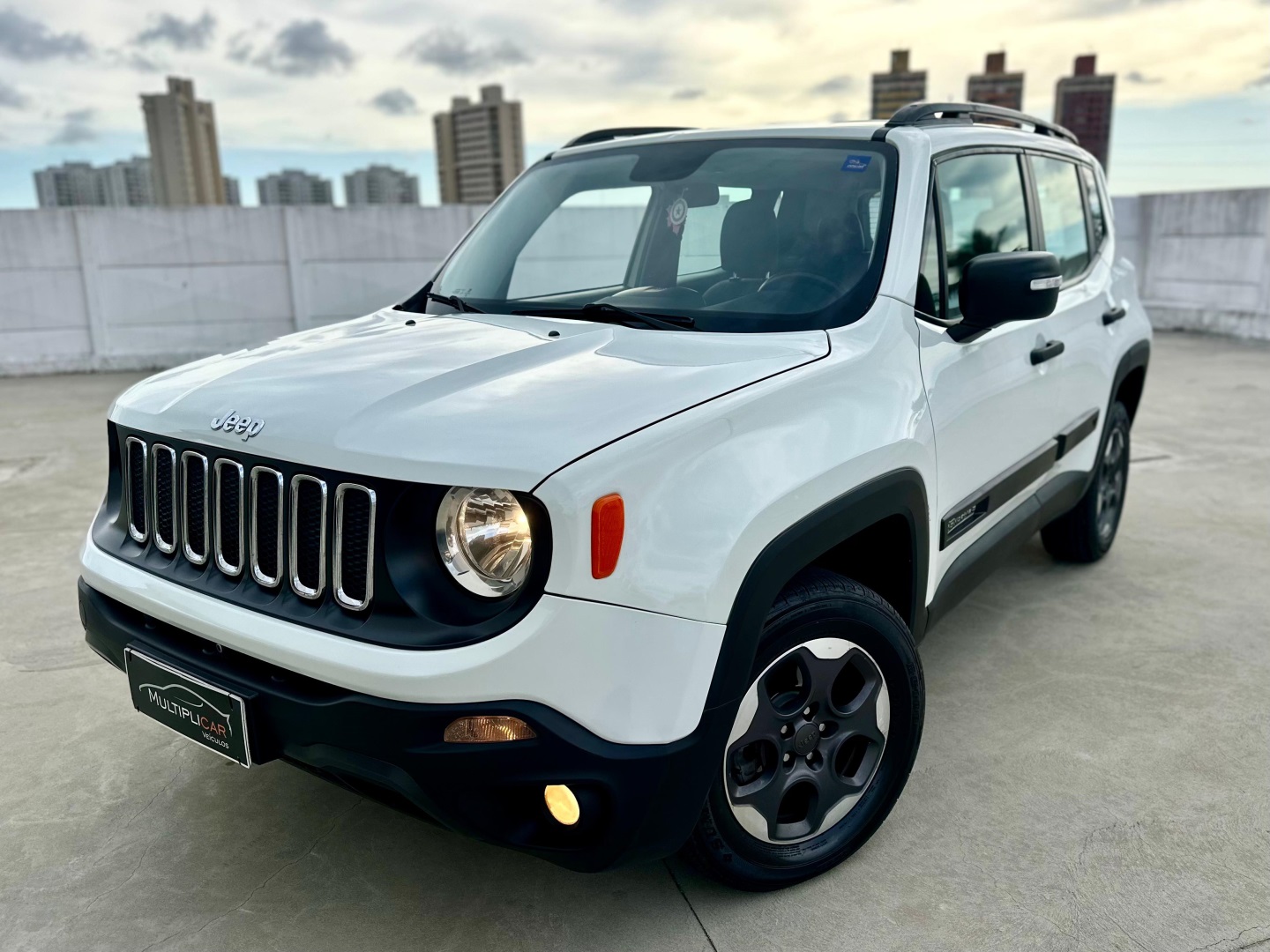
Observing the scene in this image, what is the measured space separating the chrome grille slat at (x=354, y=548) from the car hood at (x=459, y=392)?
6 cm

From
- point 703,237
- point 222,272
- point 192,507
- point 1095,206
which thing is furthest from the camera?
point 222,272

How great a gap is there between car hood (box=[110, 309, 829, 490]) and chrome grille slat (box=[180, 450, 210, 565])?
0.07 m

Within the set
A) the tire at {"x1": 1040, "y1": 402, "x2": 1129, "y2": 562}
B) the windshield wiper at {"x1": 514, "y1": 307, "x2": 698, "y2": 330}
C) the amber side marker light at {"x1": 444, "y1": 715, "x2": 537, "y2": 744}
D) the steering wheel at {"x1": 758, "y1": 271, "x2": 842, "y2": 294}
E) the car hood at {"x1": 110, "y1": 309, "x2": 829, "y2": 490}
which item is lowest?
the tire at {"x1": 1040, "y1": 402, "x2": 1129, "y2": 562}

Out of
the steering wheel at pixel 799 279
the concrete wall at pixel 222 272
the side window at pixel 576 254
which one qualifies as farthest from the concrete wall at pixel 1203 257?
the steering wheel at pixel 799 279

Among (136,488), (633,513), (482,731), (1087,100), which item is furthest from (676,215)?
(1087,100)

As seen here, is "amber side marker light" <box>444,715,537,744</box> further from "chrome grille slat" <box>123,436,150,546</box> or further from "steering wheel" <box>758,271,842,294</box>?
"steering wheel" <box>758,271,842,294</box>

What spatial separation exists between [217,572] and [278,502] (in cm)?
29

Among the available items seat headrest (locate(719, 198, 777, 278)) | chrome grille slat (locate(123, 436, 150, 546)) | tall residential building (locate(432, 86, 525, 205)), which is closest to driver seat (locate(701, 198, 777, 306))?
seat headrest (locate(719, 198, 777, 278))

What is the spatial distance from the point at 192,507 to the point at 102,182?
13825cm

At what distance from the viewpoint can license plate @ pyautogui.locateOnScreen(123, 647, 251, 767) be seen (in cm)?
193

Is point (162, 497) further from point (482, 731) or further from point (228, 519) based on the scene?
point (482, 731)

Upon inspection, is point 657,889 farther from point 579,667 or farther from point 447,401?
point 447,401

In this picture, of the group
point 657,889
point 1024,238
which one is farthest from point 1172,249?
point 657,889

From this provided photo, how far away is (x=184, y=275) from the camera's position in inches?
470
